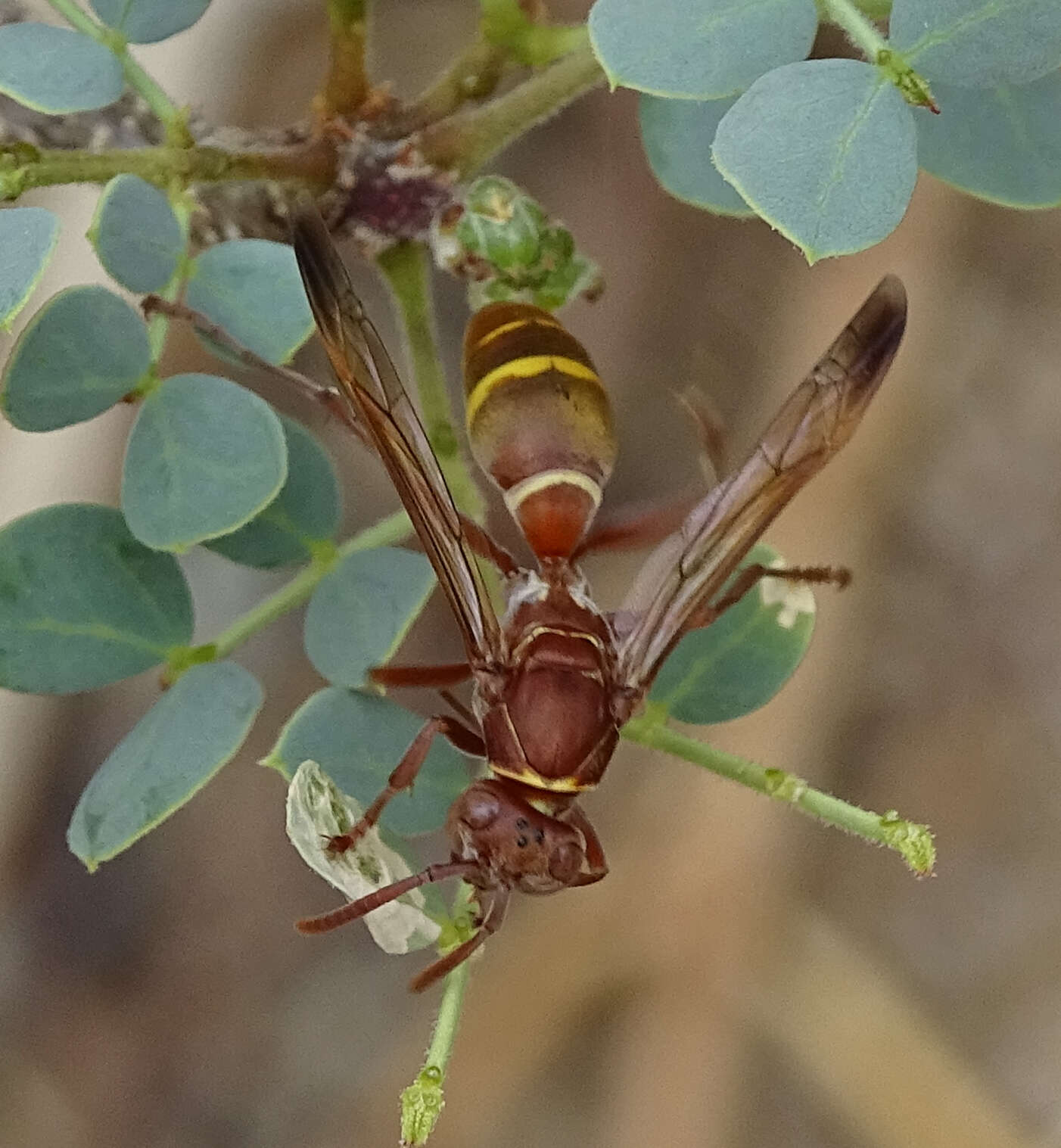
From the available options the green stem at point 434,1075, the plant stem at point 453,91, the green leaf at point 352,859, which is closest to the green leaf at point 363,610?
the green leaf at point 352,859

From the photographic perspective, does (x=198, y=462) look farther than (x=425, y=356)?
No

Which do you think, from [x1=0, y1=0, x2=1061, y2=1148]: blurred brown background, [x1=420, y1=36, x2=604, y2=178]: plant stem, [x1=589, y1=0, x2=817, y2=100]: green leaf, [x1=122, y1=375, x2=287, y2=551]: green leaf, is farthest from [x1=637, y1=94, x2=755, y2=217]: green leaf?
[x1=0, y1=0, x2=1061, y2=1148]: blurred brown background

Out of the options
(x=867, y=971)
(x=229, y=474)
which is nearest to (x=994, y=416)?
(x=867, y=971)

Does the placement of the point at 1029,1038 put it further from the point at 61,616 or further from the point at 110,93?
the point at 110,93

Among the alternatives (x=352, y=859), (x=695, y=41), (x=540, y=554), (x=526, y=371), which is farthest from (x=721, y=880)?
(x=695, y=41)

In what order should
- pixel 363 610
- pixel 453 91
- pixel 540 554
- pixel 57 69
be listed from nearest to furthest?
pixel 57 69 < pixel 363 610 < pixel 453 91 < pixel 540 554

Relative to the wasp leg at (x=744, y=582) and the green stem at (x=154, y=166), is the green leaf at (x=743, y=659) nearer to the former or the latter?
the wasp leg at (x=744, y=582)

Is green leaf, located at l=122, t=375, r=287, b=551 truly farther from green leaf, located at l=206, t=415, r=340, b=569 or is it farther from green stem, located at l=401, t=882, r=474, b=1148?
green stem, located at l=401, t=882, r=474, b=1148

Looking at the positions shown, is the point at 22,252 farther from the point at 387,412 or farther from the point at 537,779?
the point at 537,779
